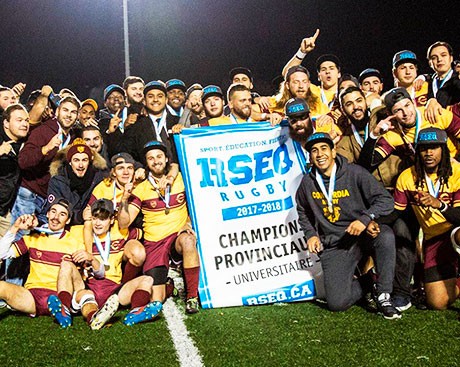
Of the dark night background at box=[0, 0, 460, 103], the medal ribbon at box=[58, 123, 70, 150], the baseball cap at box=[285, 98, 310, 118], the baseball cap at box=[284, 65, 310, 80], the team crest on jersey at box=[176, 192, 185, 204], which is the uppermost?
the dark night background at box=[0, 0, 460, 103]

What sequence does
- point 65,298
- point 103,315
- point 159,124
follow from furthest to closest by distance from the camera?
point 159,124 → point 65,298 → point 103,315

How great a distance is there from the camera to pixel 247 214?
6219mm

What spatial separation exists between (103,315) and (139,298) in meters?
0.44

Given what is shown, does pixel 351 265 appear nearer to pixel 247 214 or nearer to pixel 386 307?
pixel 386 307

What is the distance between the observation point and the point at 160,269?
5930 mm

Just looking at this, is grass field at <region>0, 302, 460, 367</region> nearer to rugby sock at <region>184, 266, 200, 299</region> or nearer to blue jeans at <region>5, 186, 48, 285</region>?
rugby sock at <region>184, 266, 200, 299</region>

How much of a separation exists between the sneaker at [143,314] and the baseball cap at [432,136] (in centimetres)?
281

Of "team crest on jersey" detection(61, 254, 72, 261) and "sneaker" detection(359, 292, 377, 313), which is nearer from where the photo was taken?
"sneaker" detection(359, 292, 377, 313)

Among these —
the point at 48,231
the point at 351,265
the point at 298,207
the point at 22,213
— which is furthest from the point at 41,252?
the point at 351,265

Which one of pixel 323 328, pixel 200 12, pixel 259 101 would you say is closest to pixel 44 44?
pixel 200 12

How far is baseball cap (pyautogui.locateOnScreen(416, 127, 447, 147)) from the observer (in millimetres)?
5320

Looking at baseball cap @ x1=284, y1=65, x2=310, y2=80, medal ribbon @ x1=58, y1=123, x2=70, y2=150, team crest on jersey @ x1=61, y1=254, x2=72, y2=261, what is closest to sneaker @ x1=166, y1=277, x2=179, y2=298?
team crest on jersey @ x1=61, y1=254, x2=72, y2=261

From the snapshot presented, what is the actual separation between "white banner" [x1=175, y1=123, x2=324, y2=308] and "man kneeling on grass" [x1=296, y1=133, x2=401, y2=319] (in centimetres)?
41

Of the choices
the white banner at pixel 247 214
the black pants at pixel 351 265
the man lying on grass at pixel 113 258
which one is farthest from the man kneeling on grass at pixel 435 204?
the man lying on grass at pixel 113 258
